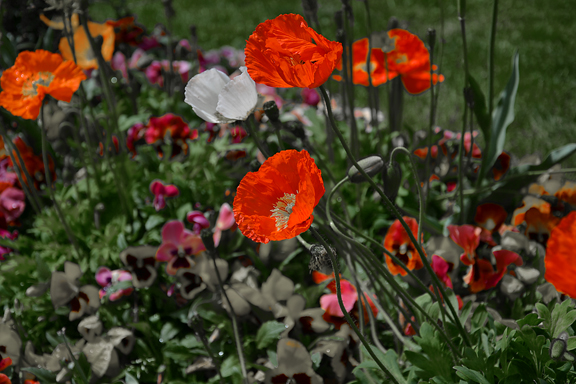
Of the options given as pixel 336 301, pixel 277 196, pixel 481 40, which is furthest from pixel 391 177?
pixel 481 40

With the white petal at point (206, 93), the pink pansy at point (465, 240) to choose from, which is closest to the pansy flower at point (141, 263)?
the white petal at point (206, 93)

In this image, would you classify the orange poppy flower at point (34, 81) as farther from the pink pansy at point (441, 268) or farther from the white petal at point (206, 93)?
the pink pansy at point (441, 268)

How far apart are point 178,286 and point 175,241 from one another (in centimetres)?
15

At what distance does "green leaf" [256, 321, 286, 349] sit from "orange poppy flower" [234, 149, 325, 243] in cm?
58

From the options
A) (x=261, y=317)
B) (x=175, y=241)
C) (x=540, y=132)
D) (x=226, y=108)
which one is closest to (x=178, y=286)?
(x=175, y=241)

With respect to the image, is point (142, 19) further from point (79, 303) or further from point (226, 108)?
point (226, 108)

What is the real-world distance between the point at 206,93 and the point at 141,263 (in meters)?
0.75

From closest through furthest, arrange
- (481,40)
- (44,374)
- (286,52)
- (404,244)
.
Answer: (286,52)
(44,374)
(404,244)
(481,40)

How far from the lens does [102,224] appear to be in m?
1.76

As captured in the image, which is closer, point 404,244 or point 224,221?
point 404,244

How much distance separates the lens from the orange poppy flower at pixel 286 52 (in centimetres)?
72

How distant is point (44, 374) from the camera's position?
125 cm

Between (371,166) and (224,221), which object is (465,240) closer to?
(371,166)

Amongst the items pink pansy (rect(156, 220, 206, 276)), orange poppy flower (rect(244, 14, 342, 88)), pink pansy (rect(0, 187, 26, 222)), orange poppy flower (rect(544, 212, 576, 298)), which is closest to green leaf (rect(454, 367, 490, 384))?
orange poppy flower (rect(544, 212, 576, 298))
